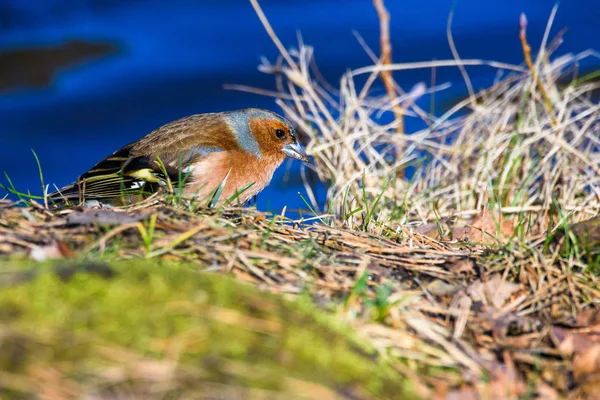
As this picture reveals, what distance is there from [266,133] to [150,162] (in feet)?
3.14

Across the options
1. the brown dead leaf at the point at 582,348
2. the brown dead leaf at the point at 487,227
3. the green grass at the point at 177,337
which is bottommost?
the green grass at the point at 177,337

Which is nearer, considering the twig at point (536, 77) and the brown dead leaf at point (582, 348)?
the brown dead leaf at point (582, 348)

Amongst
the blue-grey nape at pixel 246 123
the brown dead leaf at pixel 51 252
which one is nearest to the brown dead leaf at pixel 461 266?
the brown dead leaf at pixel 51 252

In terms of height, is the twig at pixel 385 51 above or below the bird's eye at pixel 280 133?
above

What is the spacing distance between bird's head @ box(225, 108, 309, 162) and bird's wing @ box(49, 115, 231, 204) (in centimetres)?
20

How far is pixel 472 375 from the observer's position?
8.45 ft

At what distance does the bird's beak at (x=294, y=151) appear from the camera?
592 cm

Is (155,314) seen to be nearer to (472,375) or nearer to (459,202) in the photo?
(472,375)

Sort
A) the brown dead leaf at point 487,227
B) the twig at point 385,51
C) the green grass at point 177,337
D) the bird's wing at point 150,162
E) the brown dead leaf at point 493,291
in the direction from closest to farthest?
the green grass at point 177,337
the brown dead leaf at point 493,291
the brown dead leaf at point 487,227
the bird's wing at point 150,162
the twig at point 385,51

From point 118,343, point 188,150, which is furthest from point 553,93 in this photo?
point 118,343

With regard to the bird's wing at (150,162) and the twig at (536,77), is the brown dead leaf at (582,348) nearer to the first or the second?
the bird's wing at (150,162)

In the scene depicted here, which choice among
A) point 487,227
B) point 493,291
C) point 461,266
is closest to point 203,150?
point 487,227

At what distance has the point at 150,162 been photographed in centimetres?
534

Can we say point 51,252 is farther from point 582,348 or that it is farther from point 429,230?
point 429,230
